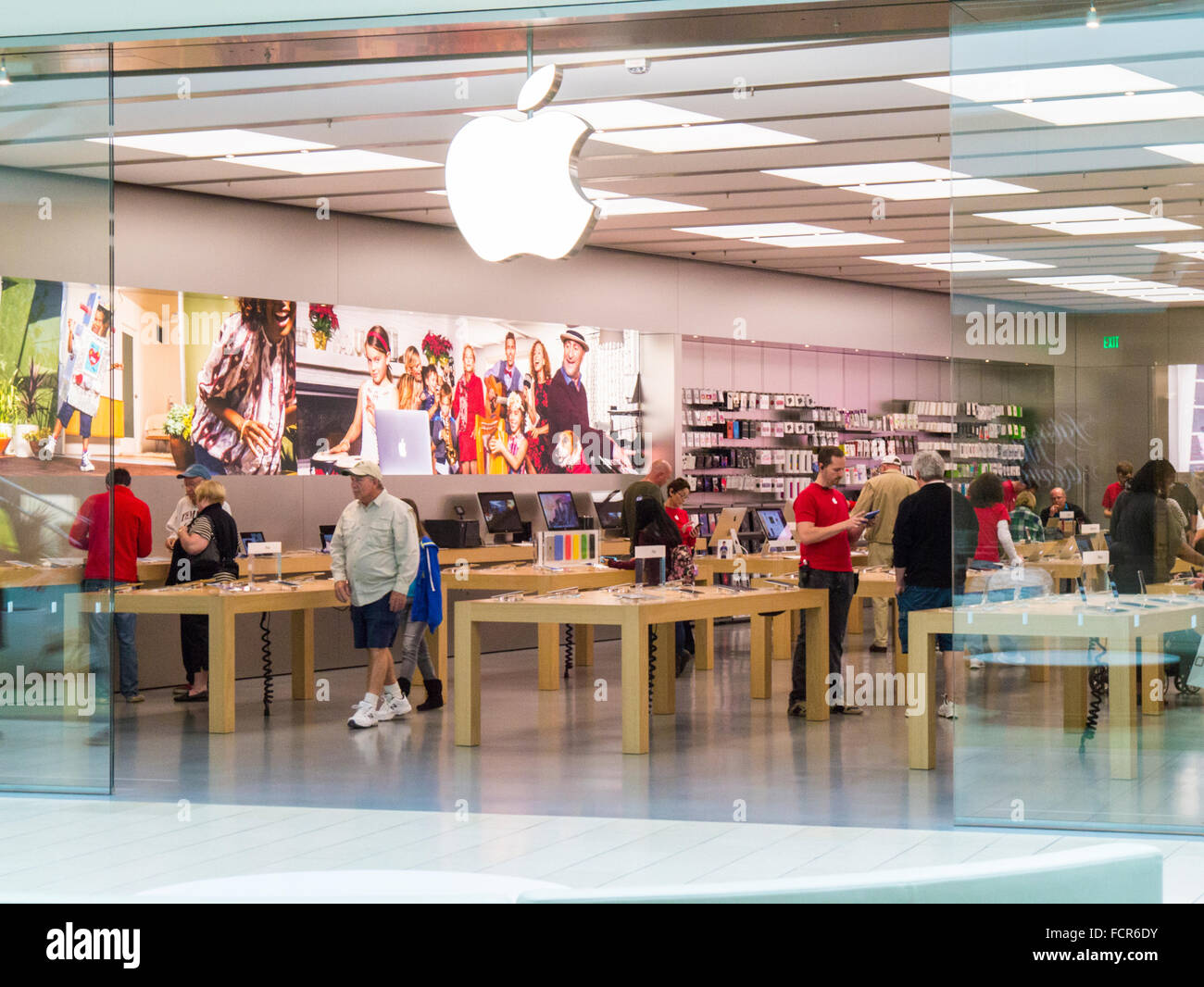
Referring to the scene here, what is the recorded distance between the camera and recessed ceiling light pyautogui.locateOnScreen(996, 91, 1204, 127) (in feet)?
20.3

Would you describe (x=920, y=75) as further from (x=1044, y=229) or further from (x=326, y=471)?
(x=326, y=471)

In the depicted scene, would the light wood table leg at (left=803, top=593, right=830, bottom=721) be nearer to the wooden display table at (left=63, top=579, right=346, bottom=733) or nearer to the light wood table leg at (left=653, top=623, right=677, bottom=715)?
the light wood table leg at (left=653, top=623, right=677, bottom=715)

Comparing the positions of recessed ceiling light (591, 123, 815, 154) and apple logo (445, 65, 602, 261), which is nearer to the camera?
apple logo (445, 65, 602, 261)

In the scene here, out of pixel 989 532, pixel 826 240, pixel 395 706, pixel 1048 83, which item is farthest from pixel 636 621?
pixel 826 240

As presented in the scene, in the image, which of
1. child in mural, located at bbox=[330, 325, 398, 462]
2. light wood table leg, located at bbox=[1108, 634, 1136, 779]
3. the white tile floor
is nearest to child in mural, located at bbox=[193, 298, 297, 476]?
child in mural, located at bbox=[330, 325, 398, 462]

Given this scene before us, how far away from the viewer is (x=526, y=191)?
6.52 m

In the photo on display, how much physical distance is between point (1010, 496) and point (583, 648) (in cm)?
628

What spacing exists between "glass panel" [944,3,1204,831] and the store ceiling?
20mm

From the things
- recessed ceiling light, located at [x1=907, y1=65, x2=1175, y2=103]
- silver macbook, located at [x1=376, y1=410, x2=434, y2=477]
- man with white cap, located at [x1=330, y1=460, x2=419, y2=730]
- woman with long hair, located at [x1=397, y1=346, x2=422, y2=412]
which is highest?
recessed ceiling light, located at [x1=907, y1=65, x2=1175, y2=103]

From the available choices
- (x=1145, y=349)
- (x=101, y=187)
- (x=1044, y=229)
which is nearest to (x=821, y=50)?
(x=1044, y=229)

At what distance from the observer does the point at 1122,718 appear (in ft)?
20.7

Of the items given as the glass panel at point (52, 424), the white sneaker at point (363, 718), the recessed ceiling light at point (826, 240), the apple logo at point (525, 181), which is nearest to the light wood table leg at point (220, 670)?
the white sneaker at point (363, 718)

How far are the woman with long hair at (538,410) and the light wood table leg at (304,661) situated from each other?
13.5ft

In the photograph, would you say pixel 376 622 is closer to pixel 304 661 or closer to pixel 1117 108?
pixel 304 661
